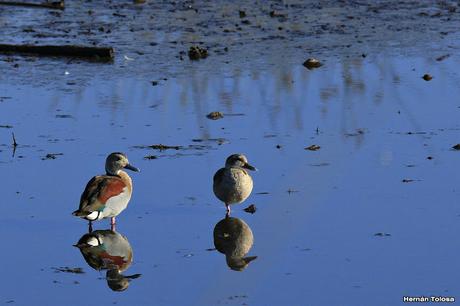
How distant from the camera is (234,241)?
9.80 meters

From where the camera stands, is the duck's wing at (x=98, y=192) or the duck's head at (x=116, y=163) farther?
the duck's head at (x=116, y=163)

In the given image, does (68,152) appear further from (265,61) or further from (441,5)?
(441,5)

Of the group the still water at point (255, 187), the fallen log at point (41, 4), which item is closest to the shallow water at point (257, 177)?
the still water at point (255, 187)

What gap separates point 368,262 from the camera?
9078 mm

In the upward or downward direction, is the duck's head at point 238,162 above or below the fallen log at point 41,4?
above

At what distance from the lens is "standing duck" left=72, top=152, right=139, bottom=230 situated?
10156 mm

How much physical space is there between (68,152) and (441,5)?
9411 millimetres

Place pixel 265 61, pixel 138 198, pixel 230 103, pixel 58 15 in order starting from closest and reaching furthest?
pixel 138 198 → pixel 230 103 → pixel 265 61 → pixel 58 15

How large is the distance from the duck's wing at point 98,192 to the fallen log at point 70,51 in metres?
5.61

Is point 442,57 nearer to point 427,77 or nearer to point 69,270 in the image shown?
point 427,77

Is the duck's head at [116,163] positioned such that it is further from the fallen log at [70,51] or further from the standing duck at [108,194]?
the fallen log at [70,51]

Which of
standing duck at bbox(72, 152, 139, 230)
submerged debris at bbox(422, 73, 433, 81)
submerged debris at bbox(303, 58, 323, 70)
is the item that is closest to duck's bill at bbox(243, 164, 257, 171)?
standing duck at bbox(72, 152, 139, 230)

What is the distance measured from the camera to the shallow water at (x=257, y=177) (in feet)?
28.8

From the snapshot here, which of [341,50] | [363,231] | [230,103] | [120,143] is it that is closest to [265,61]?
[341,50]
